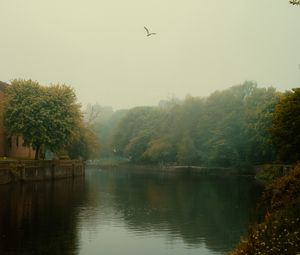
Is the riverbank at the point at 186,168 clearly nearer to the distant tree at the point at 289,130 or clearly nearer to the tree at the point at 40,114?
the distant tree at the point at 289,130

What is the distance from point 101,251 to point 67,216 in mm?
10722

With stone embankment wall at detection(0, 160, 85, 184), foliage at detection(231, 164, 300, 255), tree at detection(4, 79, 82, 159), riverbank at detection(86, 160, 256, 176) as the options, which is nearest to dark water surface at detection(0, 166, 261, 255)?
foliage at detection(231, 164, 300, 255)

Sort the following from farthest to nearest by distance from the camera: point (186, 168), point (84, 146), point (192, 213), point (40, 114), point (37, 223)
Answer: point (186, 168), point (84, 146), point (40, 114), point (192, 213), point (37, 223)

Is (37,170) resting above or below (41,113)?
below

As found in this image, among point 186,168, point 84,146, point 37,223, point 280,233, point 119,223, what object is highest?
point 84,146

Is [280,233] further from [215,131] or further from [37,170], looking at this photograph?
[215,131]

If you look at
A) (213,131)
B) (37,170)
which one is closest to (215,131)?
(213,131)

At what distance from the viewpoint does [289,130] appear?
2366 inches

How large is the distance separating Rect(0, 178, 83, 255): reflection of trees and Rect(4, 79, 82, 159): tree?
67.2 ft

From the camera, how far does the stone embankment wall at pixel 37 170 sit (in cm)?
5881

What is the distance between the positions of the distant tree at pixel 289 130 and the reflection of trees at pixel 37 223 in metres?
26.1

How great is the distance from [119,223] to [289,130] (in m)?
33.9

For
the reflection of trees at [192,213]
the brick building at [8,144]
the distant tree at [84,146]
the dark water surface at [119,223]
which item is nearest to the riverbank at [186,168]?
the distant tree at [84,146]

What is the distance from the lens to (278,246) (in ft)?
48.6
